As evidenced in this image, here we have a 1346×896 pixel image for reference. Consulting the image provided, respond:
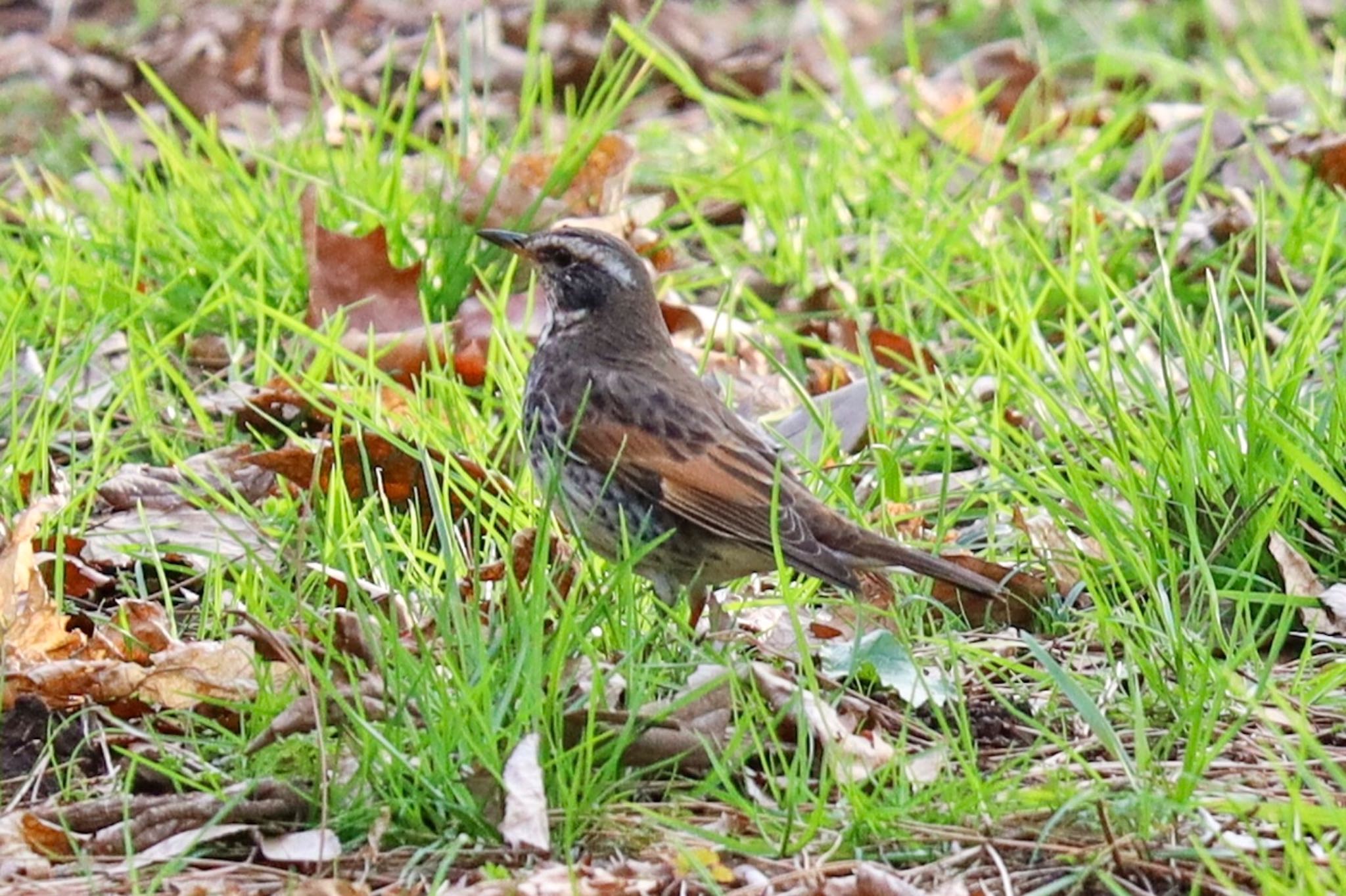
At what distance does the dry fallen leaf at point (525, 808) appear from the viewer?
3.38 metres

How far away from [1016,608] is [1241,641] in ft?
1.73

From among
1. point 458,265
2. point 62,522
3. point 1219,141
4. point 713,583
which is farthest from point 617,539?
point 1219,141

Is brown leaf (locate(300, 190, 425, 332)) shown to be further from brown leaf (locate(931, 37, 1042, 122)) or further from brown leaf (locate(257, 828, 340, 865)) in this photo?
brown leaf (locate(931, 37, 1042, 122))

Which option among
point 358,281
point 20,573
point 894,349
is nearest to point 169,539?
point 20,573

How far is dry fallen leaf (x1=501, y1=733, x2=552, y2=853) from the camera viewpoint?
11.1 feet

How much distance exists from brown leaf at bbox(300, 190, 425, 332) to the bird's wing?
53.7 inches

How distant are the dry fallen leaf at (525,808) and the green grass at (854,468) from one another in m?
0.06

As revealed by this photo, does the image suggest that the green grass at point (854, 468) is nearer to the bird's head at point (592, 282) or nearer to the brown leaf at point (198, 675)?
the brown leaf at point (198, 675)

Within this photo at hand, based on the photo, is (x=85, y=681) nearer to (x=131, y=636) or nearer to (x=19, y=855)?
(x=131, y=636)

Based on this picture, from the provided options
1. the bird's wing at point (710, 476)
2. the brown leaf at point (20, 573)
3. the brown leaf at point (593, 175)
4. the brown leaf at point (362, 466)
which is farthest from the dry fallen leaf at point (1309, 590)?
the brown leaf at point (593, 175)

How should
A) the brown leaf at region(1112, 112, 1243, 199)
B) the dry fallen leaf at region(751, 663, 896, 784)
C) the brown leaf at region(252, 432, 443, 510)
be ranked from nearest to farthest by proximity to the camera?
1. the dry fallen leaf at region(751, 663, 896, 784)
2. the brown leaf at region(252, 432, 443, 510)
3. the brown leaf at region(1112, 112, 1243, 199)

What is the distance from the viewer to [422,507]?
5121mm

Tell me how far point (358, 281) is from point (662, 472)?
1673mm

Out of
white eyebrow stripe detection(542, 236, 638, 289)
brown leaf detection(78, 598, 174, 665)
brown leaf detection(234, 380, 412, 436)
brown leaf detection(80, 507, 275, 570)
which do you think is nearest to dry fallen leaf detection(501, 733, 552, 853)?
brown leaf detection(78, 598, 174, 665)
